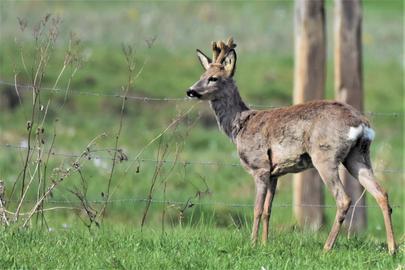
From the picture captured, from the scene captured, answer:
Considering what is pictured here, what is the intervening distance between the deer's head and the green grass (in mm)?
1333

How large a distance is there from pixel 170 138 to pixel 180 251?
223 centimetres

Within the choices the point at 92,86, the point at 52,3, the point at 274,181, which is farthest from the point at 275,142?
the point at 52,3

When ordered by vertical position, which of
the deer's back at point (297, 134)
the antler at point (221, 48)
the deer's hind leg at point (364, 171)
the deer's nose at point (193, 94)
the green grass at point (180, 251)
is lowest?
the green grass at point (180, 251)

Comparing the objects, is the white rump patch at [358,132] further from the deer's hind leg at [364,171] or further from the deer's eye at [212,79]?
the deer's eye at [212,79]

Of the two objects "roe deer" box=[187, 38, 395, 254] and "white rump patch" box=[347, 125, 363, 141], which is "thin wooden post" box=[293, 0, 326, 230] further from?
"white rump patch" box=[347, 125, 363, 141]

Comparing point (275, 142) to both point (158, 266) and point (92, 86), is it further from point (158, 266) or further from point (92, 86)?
point (92, 86)

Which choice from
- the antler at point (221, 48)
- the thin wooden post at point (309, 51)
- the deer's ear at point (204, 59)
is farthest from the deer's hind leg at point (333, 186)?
the thin wooden post at point (309, 51)

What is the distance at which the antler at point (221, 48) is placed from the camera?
1019 centimetres

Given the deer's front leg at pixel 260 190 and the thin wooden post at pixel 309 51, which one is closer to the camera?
the deer's front leg at pixel 260 190

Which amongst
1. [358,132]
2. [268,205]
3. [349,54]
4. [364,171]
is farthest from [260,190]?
[349,54]

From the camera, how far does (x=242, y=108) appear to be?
10.3 meters

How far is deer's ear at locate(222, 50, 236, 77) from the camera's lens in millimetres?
10070

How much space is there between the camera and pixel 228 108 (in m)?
10.2

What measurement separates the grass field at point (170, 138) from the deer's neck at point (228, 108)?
0.31 m
